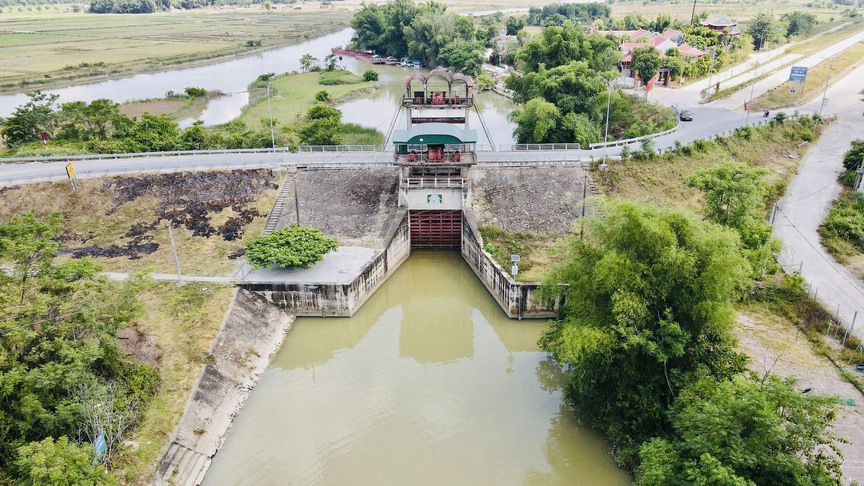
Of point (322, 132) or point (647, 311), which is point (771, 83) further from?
point (647, 311)

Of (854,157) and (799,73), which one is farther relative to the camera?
(799,73)

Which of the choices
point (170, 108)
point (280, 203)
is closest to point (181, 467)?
point (280, 203)

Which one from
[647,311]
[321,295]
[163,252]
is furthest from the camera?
[163,252]

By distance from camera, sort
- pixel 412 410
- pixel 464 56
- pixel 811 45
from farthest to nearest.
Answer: pixel 811 45 → pixel 464 56 → pixel 412 410

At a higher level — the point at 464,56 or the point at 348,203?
the point at 464,56

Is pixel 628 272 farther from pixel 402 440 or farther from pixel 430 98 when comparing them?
pixel 430 98

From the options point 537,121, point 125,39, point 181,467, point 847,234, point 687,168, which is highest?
point 125,39

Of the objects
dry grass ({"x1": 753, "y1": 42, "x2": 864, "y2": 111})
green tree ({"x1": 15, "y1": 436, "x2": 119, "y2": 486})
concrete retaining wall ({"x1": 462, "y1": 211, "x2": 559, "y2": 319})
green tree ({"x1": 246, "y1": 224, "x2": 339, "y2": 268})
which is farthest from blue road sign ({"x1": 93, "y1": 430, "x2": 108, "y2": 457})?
dry grass ({"x1": 753, "y1": 42, "x2": 864, "y2": 111})

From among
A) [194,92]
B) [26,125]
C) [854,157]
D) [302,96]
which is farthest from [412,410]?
[194,92]
